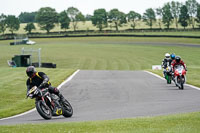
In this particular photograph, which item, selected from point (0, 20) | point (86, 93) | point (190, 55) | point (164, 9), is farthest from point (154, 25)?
point (86, 93)

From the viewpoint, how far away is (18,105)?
17.5 metres

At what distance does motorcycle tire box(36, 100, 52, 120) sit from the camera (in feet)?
41.2

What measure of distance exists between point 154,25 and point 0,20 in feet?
205

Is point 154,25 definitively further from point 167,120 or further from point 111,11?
point 167,120

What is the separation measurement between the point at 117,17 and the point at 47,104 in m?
170

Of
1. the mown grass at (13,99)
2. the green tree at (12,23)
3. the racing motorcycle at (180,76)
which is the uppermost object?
the green tree at (12,23)

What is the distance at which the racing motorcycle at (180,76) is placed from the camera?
20.6 metres

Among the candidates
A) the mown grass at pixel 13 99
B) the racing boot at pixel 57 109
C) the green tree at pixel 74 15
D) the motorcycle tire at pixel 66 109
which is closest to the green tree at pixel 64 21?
the green tree at pixel 74 15

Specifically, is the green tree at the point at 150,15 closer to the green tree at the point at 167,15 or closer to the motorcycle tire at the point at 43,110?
the green tree at the point at 167,15

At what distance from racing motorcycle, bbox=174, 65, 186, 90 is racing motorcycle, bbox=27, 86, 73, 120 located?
8.51m

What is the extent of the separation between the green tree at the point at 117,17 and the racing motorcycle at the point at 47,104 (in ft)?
549

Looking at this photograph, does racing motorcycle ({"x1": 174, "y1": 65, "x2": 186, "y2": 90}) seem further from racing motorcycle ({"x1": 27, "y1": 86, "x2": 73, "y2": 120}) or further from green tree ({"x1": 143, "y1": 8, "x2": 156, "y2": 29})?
green tree ({"x1": 143, "y1": 8, "x2": 156, "y2": 29})

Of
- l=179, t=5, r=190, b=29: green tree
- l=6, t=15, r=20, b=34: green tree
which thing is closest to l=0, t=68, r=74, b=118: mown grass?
l=179, t=5, r=190, b=29: green tree

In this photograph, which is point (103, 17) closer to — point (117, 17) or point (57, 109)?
point (117, 17)
